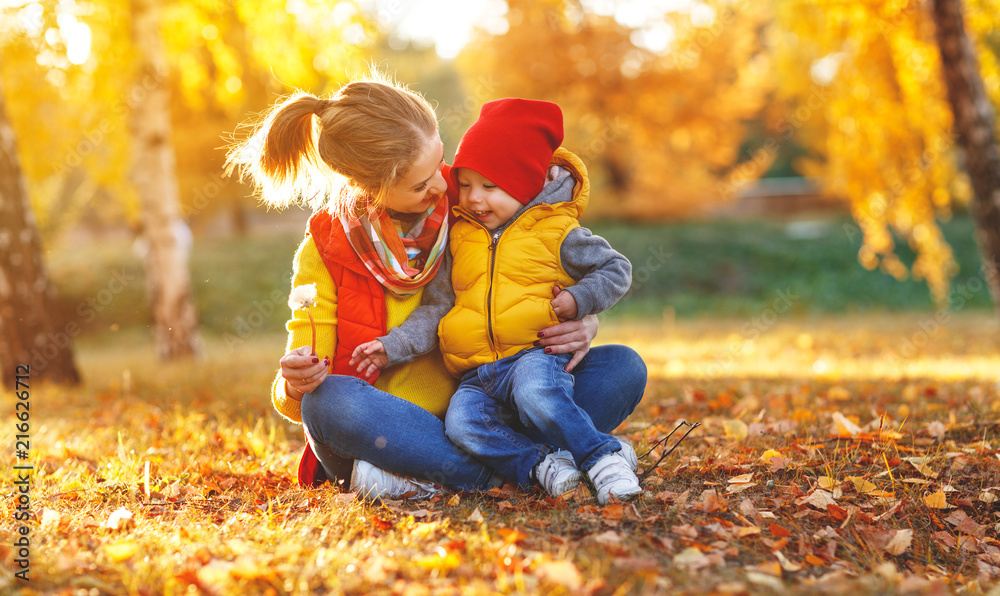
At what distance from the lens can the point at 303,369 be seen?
2.18 meters

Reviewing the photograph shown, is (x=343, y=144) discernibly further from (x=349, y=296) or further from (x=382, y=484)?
(x=382, y=484)

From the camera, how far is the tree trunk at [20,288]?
473 cm

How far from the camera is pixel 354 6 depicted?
605cm

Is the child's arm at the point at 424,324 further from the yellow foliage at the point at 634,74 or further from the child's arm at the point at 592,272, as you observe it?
the yellow foliage at the point at 634,74

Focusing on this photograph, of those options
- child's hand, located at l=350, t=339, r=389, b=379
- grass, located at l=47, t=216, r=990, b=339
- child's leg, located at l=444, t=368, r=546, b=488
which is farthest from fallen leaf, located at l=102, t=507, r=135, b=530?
grass, located at l=47, t=216, r=990, b=339

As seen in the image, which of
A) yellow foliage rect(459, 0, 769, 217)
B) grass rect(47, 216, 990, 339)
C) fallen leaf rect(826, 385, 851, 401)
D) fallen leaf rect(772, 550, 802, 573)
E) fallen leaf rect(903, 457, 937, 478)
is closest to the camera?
fallen leaf rect(772, 550, 802, 573)

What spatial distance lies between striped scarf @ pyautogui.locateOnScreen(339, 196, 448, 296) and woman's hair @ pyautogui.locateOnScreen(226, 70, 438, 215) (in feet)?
0.25

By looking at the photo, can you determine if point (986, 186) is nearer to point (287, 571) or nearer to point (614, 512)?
point (614, 512)

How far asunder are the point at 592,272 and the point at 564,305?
152 mm

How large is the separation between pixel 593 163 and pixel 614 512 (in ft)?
51.1

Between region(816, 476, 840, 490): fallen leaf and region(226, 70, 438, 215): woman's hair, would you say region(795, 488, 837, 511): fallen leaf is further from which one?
region(226, 70, 438, 215): woman's hair

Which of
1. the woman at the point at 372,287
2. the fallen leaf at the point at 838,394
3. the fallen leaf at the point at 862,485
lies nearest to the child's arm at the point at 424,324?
the woman at the point at 372,287

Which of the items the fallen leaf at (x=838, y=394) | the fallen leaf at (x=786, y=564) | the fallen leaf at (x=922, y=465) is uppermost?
the fallen leaf at (x=786, y=564)

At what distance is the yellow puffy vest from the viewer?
237cm
